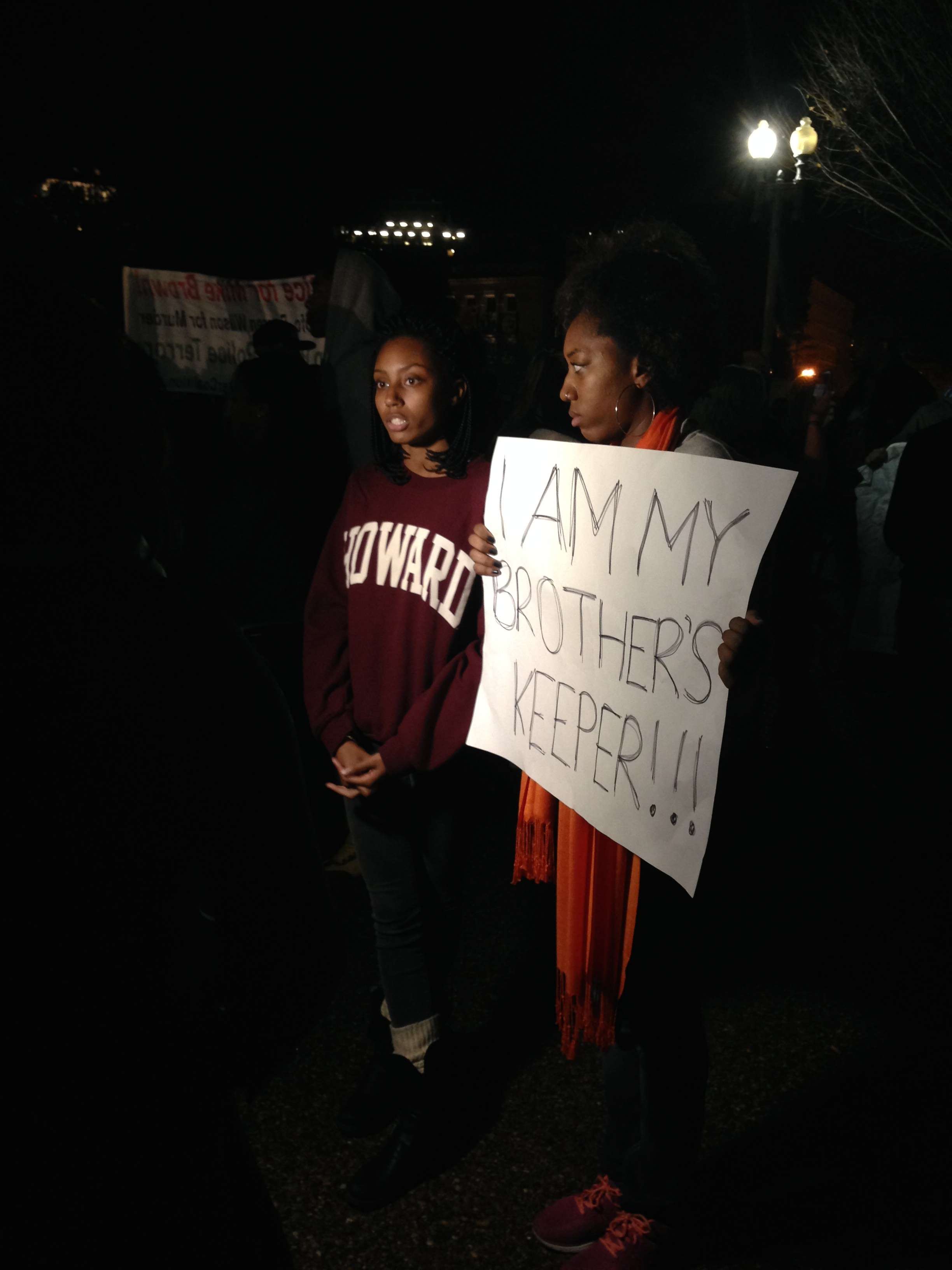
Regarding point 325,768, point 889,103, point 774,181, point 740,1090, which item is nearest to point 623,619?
point 740,1090

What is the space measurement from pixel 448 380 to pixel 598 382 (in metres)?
0.56

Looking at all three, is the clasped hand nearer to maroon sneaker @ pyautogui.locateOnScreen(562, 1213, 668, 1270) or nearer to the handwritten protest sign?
the handwritten protest sign

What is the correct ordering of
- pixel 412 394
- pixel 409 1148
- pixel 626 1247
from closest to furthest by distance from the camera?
pixel 626 1247, pixel 412 394, pixel 409 1148

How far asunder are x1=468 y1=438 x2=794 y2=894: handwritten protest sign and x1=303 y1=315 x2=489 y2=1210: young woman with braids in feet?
0.49

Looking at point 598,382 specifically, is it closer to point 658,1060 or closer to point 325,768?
point 658,1060

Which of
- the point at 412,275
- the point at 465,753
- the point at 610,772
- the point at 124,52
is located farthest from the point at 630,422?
the point at 124,52

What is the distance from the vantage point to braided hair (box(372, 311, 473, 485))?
1.98 m

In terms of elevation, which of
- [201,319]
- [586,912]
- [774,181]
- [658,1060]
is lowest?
[658,1060]

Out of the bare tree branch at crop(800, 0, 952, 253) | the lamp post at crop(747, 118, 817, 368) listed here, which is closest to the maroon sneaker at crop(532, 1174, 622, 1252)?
the lamp post at crop(747, 118, 817, 368)

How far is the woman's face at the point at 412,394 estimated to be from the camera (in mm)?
1953

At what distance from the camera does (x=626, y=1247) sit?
5.90 feet

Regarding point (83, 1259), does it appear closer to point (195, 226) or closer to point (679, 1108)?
point (679, 1108)

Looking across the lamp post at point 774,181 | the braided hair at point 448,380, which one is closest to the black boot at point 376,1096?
the braided hair at point 448,380

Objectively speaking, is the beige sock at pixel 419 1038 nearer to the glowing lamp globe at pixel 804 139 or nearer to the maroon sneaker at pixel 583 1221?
the maroon sneaker at pixel 583 1221
